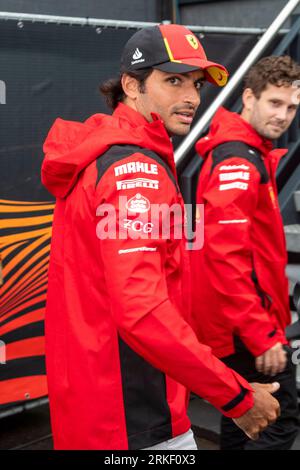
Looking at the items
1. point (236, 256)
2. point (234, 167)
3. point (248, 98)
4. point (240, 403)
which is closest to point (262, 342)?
point (236, 256)

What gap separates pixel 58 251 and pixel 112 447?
66 centimetres

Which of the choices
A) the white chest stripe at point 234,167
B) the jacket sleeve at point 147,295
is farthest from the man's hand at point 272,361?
the jacket sleeve at point 147,295

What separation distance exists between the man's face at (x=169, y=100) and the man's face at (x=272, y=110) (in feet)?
4.78

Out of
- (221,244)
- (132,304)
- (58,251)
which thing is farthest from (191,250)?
(132,304)

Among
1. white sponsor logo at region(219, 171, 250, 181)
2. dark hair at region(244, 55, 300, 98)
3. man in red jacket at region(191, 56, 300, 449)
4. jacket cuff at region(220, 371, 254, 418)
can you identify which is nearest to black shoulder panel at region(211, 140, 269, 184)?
man in red jacket at region(191, 56, 300, 449)

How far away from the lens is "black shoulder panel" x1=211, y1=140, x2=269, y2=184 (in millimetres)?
3818

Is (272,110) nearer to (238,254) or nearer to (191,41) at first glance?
(238,254)

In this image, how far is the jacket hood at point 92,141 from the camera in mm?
2440

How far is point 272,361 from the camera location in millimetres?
3564

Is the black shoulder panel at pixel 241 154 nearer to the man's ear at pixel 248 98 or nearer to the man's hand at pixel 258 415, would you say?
the man's ear at pixel 248 98

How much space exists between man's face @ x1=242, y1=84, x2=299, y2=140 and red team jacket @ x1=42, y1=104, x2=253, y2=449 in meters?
1.56

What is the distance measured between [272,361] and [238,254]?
52cm

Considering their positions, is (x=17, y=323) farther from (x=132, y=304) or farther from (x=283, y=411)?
(x=132, y=304)

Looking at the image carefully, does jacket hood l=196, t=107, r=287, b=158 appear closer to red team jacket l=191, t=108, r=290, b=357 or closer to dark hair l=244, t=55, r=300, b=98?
red team jacket l=191, t=108, r=290, b=357
